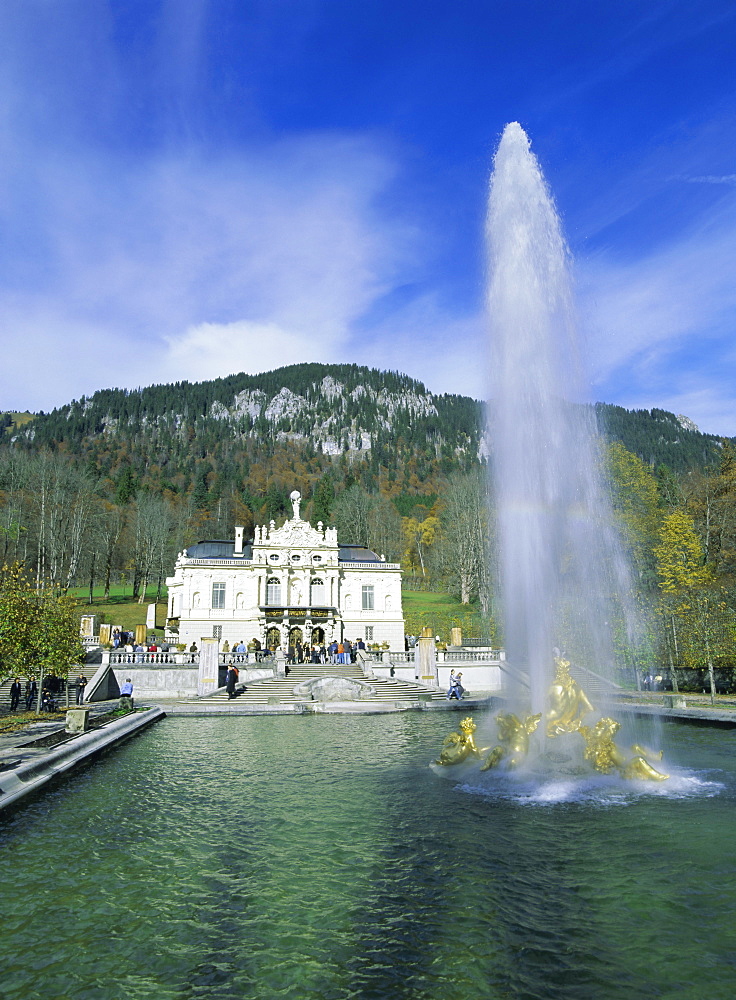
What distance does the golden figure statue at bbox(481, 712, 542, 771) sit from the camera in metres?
14.4

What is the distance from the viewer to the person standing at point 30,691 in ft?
87.8

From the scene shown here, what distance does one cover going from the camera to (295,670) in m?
39.1

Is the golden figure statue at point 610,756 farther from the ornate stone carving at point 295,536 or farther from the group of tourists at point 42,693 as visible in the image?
the ornate stone carving at point 295,536

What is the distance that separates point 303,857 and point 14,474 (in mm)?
74160

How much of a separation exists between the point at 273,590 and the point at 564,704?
47.0m

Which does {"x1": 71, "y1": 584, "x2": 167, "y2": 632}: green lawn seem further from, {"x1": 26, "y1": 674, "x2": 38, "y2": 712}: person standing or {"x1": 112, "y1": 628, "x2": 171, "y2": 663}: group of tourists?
{"x1": 26, "y1": 674, "x2": 38, "y2": 712}: person standing

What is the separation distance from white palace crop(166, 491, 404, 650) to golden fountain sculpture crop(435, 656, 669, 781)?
4124cm

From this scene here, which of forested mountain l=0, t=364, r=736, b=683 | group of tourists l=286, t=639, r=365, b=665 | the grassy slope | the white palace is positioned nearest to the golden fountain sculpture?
forested mountain l=0, t=364, r=736, b=683

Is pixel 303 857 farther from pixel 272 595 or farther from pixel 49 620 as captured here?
pixel 272 595

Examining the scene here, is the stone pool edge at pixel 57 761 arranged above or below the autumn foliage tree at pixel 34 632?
below

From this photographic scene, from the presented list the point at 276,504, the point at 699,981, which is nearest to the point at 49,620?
the point at 699,981

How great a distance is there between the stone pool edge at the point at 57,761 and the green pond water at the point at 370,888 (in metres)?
0.44

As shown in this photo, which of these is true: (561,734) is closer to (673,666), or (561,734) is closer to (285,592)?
(673,666)

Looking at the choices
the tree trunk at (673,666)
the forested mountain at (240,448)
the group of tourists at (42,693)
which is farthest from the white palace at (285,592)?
the forested mountain at (240,448)
